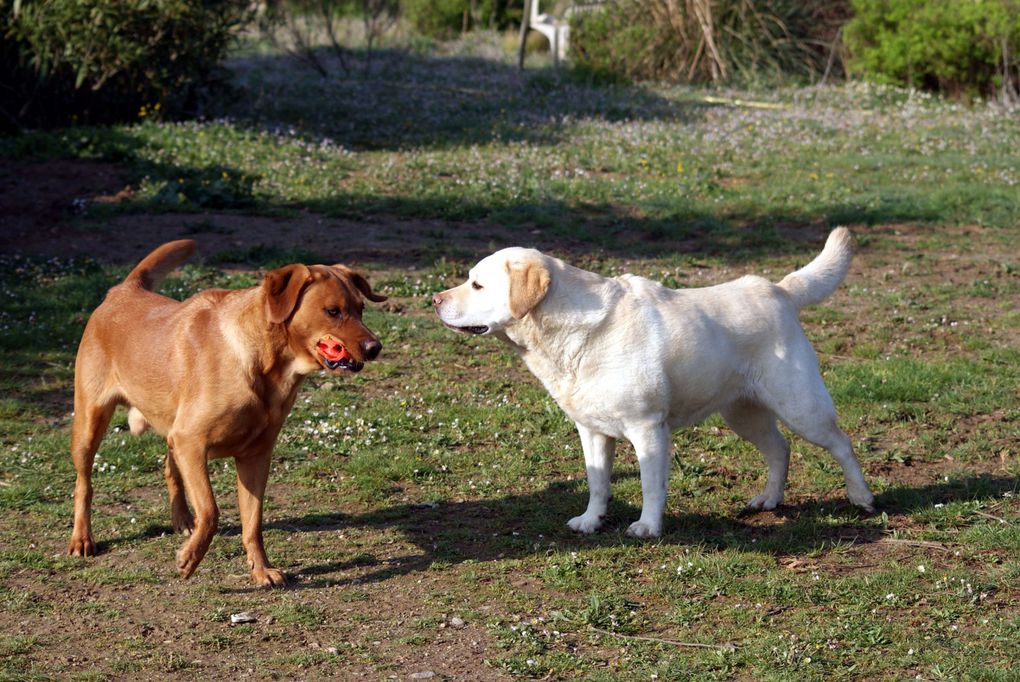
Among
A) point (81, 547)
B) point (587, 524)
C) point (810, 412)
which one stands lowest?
point (81, 547)

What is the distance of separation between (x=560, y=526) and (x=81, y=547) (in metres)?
2.43

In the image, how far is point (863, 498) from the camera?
6.23m

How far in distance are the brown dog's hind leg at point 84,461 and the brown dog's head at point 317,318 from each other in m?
1.30

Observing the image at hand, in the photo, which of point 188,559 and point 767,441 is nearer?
point 188,559

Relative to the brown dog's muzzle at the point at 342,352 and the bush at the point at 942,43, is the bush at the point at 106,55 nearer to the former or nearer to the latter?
the bush at the point at 942,43

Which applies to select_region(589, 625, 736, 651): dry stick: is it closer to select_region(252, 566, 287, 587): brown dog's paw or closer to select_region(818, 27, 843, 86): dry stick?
select_region(252, 566, 287, 587): brown dog's paw

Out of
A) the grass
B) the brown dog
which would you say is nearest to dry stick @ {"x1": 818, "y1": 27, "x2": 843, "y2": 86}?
the grass

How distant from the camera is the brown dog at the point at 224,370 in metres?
5.24

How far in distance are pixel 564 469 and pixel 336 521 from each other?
149 centimetres

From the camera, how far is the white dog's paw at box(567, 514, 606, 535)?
20.1ft

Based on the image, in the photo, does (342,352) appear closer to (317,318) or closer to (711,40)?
(317,318)

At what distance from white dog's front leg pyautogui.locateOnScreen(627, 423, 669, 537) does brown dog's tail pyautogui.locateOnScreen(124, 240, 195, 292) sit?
2.64m

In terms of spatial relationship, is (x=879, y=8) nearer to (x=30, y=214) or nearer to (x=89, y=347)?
(x=30, y=214)

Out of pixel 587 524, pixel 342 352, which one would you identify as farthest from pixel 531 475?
pixel 342 352
